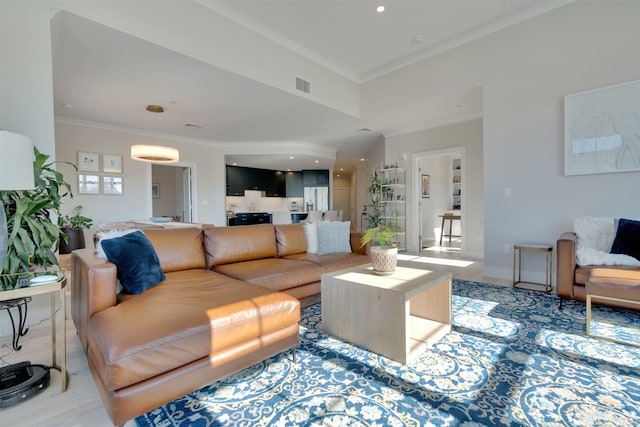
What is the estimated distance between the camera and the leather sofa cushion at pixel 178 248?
251 cm

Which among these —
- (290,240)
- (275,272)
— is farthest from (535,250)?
(275,272)

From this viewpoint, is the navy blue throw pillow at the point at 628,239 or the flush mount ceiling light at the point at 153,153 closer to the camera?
the navy blue throw pillow at the point at 628,239

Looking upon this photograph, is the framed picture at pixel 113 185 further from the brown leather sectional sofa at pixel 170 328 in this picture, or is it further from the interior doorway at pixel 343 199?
the interior doorway at pixel 343 199

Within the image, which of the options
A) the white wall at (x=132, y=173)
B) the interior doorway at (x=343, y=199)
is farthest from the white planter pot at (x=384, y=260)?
the interior doorway at (x=343, y=199)

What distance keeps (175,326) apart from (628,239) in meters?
3.87

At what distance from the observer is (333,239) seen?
352cm

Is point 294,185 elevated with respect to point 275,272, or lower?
elevated

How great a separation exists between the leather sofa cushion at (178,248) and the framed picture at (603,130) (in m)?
A: 4.23

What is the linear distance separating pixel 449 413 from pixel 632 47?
418 centimetres

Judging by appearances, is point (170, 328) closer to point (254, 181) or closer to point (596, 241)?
Result: point (596, 241)

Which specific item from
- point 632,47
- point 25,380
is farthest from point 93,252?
point 632,47

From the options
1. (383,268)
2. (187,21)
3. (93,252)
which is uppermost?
(187,21)

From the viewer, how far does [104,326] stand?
1.42 m

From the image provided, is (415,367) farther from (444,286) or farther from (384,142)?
(384,142)
